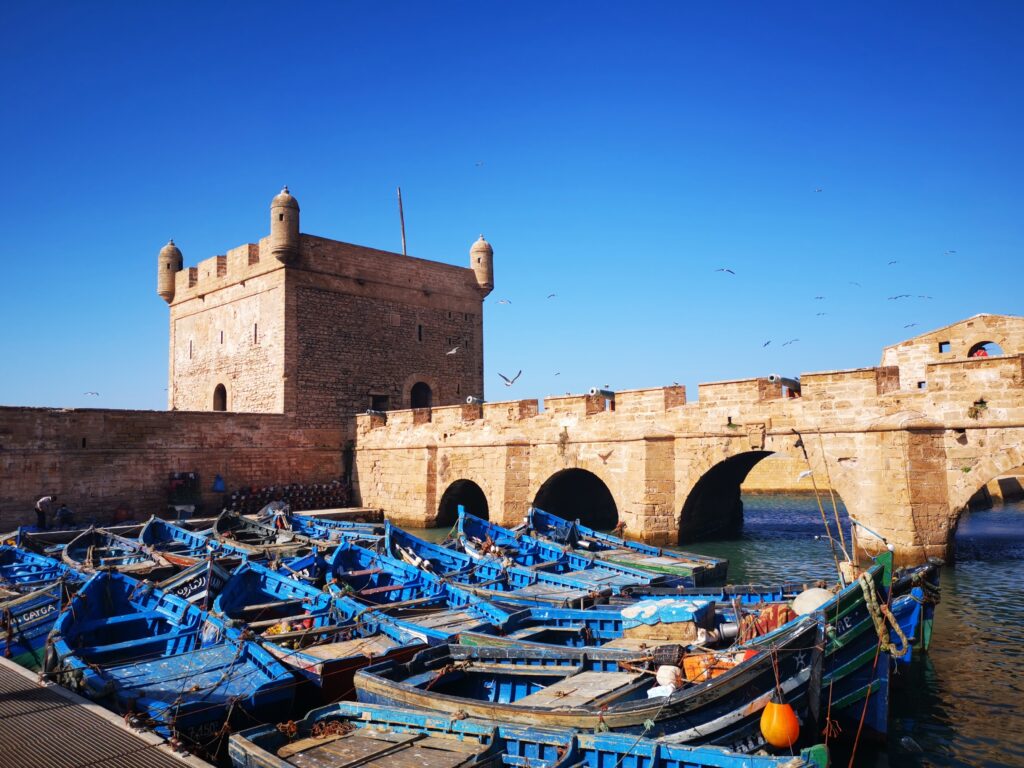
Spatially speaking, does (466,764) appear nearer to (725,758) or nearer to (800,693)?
(725,758)

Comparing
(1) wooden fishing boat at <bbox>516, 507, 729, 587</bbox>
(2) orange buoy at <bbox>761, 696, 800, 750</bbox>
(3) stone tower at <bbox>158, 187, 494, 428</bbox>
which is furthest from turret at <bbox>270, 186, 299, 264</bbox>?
(2) orange buoy at <bbox>761, 696, 800, 750</bbox>

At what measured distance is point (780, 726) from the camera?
4973 mm

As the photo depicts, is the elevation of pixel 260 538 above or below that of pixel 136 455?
below

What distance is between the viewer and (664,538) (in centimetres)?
1627

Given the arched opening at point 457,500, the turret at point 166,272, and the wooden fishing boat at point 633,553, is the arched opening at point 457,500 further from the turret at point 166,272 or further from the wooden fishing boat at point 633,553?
the turret at point 166,272

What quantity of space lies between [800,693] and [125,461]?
65.2 feet

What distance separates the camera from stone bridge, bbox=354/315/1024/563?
41.0 feet

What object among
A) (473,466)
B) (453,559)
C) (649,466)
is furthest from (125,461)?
(649,466)

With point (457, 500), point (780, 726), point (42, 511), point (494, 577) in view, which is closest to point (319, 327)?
point (457, 500)

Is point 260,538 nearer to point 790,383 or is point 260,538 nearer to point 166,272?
point 790,383

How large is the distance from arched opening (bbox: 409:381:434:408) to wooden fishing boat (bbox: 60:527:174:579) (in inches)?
527

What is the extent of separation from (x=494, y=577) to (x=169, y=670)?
5.67 meters

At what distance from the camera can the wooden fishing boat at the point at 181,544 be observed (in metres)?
12.7

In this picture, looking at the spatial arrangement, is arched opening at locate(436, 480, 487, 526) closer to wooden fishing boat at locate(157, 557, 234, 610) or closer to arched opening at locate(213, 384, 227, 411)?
arched opening at locate(213, 384, 227, 411)
